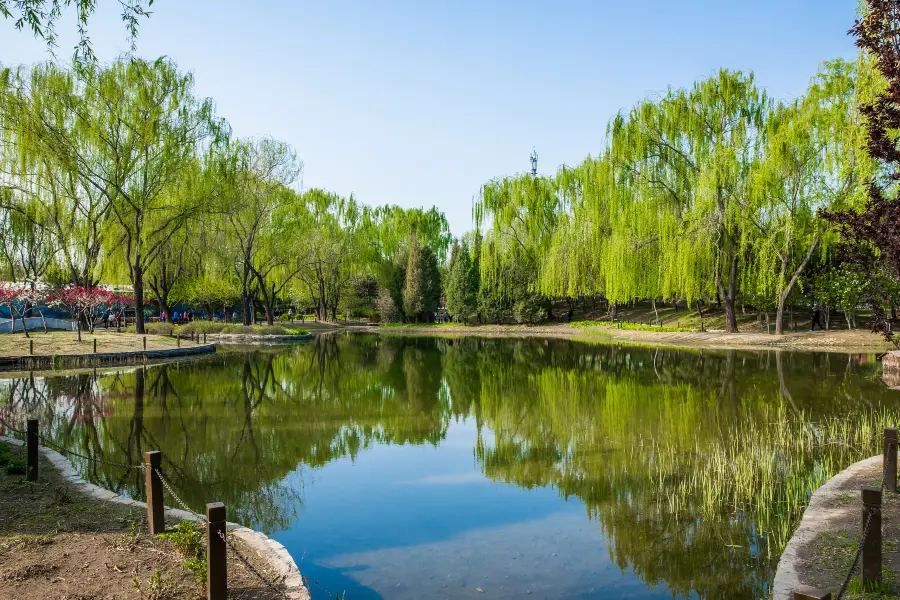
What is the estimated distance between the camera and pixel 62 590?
4.64 meters

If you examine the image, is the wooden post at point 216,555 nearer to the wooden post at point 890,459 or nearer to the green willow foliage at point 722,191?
the wooden post at point 890,459

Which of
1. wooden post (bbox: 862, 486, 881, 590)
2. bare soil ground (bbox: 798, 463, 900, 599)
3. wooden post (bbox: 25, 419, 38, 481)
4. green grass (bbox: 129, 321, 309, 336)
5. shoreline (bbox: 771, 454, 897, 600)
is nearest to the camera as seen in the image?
wooden post (bbox: 862, 486, 881, 590)

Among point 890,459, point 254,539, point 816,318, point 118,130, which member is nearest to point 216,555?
point 254,539

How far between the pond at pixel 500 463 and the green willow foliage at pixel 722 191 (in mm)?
9009

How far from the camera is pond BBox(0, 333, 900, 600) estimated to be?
5.95 m

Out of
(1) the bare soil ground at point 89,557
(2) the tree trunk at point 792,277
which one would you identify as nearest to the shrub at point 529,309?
(2) the tree trunk at point 792,277

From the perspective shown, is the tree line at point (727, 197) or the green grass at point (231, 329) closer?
the tree line at point (727, 197)

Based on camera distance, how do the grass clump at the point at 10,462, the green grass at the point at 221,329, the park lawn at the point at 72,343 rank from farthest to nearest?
the green grass at the point at 221,329
the park lawn at the point at 72,343
the grass clump at the point at 10,462

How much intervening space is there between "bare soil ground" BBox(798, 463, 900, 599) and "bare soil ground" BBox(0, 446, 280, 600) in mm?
4163

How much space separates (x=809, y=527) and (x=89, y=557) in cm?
641

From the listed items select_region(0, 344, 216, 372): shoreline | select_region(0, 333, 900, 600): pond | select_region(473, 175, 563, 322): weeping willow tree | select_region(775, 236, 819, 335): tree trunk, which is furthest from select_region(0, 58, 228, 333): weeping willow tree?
select_region(775, 236, 819, 335): tree trunk

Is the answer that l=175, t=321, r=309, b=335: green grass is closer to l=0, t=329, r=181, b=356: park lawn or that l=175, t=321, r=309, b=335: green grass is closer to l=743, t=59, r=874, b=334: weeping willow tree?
l=0, t=329, r=181, b=356: park lawn

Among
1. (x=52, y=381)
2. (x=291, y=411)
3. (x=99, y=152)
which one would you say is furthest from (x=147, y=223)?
(x=291, y=411)

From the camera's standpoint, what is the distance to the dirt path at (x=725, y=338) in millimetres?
25625
